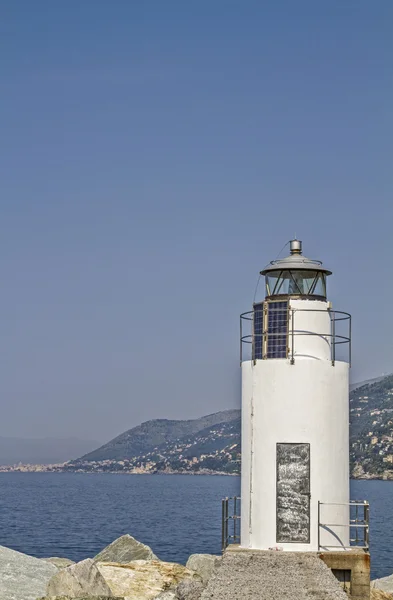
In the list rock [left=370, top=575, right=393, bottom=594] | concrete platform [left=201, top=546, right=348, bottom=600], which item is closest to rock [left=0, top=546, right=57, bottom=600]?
concrete platform [left=201, top=546, right=348, bottom=600]

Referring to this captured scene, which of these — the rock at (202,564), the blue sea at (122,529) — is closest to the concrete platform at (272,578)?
the rock at (202,564)

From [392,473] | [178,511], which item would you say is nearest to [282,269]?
[178,511]

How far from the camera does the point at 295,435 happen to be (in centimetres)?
1731

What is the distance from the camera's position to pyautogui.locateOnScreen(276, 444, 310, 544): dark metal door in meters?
17.3

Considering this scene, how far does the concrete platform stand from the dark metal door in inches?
18.3

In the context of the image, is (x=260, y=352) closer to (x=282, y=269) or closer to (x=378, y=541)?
(x=282, y=269)

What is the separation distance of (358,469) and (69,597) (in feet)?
480

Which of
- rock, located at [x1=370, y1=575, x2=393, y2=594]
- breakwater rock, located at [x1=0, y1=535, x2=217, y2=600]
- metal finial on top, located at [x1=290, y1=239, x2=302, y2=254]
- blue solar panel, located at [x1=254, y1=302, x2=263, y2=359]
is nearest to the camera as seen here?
breakwater rock, located at [x1=0, y1=535, x2=217, y2=600]

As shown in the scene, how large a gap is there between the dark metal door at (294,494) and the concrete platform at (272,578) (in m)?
0.46

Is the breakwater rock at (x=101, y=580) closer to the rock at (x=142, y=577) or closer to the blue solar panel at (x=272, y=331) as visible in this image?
the rock at (x=142, y=577)

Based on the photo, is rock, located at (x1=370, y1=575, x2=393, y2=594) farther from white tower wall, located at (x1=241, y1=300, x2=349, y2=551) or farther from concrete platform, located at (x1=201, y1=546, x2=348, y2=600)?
concrete platform, located at (x1=201, y1=546, x2=348, y2=600)

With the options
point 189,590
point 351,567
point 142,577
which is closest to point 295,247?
point 351,567

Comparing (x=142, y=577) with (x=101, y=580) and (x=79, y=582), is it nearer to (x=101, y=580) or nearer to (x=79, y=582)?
(x=101, y=580)

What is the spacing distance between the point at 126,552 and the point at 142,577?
537 cm
